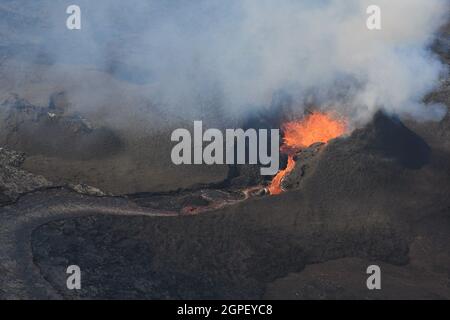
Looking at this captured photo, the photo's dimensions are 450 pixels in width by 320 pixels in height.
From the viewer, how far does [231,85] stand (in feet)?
111

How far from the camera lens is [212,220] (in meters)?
25.4

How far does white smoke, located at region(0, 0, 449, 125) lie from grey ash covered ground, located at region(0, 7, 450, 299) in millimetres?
2906

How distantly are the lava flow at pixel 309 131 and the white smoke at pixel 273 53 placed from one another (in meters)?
0.85

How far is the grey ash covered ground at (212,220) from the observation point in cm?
2259

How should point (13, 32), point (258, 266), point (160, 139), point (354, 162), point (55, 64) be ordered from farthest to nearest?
point (13, 32), point (55, 64), point (160, 139), point (354, 162), point (258, 266)

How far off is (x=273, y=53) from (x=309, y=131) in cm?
672

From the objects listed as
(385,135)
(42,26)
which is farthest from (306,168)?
(42,26)

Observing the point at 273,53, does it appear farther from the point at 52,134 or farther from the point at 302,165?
the point at 52,134

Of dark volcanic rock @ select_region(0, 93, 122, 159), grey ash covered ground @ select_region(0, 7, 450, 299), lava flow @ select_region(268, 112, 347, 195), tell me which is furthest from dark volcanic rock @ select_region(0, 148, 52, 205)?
lava flow @ select_region(268, 112, 347, 195)

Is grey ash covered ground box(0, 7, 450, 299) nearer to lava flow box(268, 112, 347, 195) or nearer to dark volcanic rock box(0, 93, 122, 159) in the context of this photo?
dark volcanic rock box(0, 93, 122, 159)

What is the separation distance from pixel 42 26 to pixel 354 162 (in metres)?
26.6

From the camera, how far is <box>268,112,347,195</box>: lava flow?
30.7 meters

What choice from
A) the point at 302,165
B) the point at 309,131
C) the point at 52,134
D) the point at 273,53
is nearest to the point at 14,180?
the point at 52,134

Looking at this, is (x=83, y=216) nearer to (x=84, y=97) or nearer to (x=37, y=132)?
(x=37, y=132)
